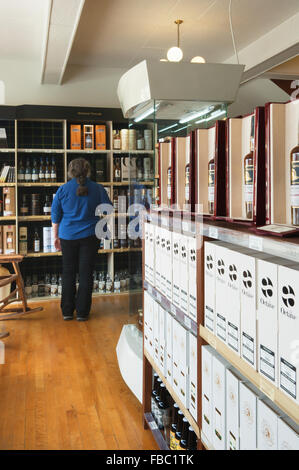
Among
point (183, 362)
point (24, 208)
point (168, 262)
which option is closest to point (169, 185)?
point (168, 262)

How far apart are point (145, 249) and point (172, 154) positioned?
54cm

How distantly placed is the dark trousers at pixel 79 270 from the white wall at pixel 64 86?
7.46 ft

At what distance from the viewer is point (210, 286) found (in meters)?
1.54

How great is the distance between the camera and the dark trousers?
474 cm

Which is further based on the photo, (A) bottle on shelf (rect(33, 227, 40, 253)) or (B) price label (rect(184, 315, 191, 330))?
(A) bottle on shelf (rect(33, 227, 40, 253))

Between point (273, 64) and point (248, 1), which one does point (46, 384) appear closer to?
point (248, 1)

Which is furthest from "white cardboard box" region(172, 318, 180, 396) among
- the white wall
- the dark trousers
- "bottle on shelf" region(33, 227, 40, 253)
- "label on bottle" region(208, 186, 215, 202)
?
the white wall

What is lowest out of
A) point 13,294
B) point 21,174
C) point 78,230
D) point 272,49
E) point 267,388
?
point 13,294

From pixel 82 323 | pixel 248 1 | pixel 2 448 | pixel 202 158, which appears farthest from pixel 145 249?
pixel 248 1

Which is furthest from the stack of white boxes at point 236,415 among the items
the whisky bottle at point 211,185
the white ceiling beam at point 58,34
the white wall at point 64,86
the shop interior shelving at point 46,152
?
the white wall at point 64,86

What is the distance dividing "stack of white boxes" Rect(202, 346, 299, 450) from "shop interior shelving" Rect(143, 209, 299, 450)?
4 centimetres

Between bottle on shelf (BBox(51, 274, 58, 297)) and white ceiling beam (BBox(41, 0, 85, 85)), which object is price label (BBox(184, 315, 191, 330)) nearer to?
white ceiling beam (BBox(41, 0, 85, 85))

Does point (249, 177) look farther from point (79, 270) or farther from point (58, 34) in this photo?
point (79, 270)

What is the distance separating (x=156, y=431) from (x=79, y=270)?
103 inches
